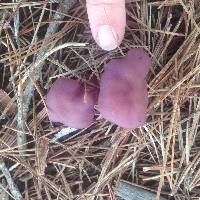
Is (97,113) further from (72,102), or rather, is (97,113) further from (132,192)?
(132,192)

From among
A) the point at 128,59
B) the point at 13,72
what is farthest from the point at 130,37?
the point at 13,72

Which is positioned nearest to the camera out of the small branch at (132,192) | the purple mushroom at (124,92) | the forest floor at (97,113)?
the purple mushroom at (124,92)

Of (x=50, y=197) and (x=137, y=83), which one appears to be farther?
(x=50, y=197)

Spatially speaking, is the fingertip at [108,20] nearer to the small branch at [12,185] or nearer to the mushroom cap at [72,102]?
the mushroom cap at [72,102]

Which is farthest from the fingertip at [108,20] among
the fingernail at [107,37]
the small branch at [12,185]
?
the small branch at [12,185]

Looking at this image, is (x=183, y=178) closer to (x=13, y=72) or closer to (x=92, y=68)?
(x=92, y=68)

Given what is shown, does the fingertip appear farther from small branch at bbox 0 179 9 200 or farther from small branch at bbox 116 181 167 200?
small branch at bbox 0 179 9 200

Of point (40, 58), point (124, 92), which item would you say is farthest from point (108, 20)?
point (40, 58)

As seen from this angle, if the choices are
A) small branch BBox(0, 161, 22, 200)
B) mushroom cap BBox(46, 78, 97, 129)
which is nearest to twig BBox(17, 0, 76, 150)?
mushroom cap BBox(46, 78, 97, 129)
